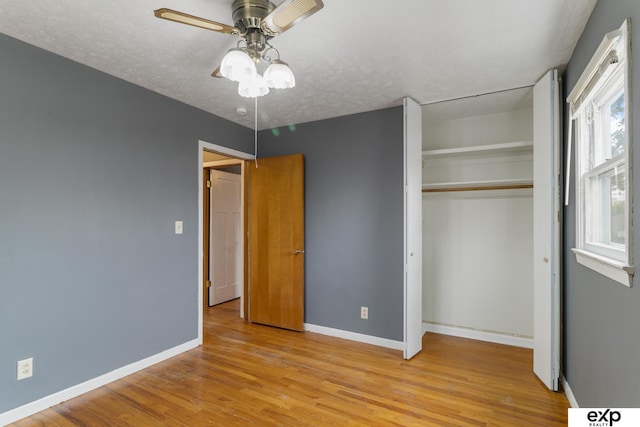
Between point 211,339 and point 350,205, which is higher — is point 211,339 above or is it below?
below

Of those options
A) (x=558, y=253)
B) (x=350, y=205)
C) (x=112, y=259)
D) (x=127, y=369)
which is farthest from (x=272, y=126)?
(x=558, y=253)

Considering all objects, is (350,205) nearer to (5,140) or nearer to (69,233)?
(69,233)

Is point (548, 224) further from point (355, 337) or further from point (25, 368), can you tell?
point (25, 368)

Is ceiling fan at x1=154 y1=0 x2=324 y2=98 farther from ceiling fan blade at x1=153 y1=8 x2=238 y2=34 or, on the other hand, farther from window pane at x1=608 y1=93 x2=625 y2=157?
window pane at x1=608 y1=93 x2=625 y2=157

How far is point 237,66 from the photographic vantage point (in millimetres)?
1490

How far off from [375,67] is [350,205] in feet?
4.88

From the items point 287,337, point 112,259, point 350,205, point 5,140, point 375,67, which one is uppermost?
point 375,67

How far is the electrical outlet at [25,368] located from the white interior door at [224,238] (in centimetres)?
264

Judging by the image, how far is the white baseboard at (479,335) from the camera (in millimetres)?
3221

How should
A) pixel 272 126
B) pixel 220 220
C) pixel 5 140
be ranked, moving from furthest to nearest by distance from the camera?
1. pixel 220 220
2. pixel 272 126
3. pixel 5 140

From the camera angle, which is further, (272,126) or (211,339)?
(272,126)

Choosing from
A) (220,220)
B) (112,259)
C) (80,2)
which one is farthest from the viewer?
(220,220)

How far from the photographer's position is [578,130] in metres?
2.10

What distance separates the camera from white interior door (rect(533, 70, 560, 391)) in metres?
2.36
